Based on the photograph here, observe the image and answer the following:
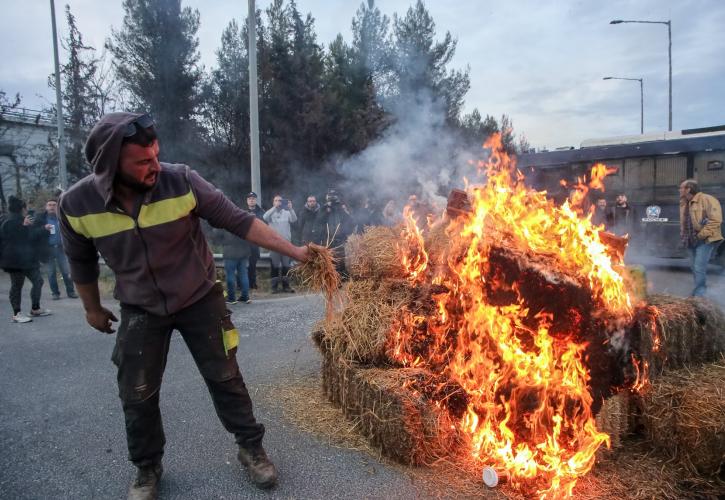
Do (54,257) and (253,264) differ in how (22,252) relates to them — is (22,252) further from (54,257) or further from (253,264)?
(253,264)

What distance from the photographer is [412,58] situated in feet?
51.9

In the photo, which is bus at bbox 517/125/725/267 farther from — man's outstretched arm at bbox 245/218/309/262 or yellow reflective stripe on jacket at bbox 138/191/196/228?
yellow reflective stripe on jacket at bbox 138/191/196/228

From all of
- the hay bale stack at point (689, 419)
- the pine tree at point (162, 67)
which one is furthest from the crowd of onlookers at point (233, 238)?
the pine tree at point (162, 67)

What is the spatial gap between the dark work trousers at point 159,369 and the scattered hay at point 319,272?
596mm

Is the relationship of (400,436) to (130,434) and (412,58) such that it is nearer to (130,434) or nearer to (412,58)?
(130,434)

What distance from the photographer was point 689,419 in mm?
2906

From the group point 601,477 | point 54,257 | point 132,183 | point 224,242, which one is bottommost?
point 601,477

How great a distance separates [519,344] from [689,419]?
105 cm

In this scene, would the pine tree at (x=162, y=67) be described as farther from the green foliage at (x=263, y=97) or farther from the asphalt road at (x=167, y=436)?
the asphalt road at (x=167, y=436)

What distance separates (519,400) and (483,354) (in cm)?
38

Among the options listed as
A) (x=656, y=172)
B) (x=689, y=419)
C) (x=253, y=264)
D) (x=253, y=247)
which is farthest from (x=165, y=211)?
(x=656, y=172)

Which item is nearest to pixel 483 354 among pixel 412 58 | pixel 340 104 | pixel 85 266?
pixel 85 266

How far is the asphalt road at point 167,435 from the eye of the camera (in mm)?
2936

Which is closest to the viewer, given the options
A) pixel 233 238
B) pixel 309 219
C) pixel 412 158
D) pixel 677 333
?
pixel 677 333
